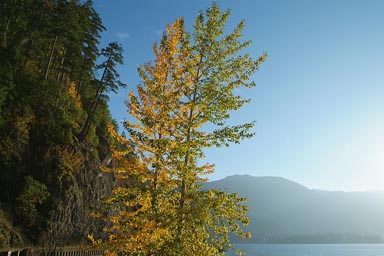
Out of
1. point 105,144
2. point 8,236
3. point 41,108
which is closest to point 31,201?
point 8,236

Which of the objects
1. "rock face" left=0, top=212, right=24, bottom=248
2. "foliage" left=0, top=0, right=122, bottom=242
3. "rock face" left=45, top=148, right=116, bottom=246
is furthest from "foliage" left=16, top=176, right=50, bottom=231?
"rock face" left=0, top=212, right=24, bottom=248

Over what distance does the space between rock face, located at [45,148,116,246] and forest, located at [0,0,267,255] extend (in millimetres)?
85

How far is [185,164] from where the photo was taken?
9.12m

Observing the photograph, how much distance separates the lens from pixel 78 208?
895 inches

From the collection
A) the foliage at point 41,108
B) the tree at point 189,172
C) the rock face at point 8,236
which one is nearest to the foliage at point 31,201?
the foliage at point 41,108

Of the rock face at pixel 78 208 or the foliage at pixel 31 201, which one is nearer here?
the foliage at pixel 31 201

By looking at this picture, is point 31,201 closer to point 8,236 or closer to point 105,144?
point 8,236

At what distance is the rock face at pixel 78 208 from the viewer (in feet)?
68.2

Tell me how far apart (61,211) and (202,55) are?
16.7 metres

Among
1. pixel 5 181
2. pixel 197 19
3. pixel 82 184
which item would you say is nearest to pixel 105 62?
pixel 82 184

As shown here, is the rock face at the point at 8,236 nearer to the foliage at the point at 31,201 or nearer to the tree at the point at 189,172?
the foliage at the point at 31,201

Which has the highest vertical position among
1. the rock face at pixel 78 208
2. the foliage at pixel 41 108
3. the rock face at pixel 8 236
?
the foliage at pixel 41 108

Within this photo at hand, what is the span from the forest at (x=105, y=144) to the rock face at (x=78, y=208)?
85 mm

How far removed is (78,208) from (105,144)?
40.5 ft
